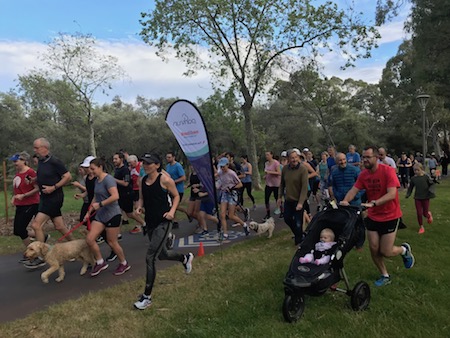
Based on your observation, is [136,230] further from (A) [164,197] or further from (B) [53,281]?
(A) [164,197]

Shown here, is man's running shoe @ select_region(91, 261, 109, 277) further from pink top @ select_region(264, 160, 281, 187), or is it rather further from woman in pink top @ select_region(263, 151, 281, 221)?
pink top @ select_region(264, 160, 281, 187)

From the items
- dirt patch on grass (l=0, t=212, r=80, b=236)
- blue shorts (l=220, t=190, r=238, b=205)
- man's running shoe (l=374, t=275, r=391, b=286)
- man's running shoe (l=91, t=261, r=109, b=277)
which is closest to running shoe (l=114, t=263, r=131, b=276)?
man's running shoe (l=91, t=261, r=109, b=277)

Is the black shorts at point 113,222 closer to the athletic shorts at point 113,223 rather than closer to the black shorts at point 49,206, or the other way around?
the athletic shorts at point 113,223

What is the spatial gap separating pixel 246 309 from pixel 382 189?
2.22 meters

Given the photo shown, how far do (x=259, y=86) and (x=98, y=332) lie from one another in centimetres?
1824

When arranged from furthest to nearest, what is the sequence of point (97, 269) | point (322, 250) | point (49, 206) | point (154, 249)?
point (49, 206), point (97, 269), point (154, 249), point (322, 250)

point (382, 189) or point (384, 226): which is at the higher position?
point (382, 189)

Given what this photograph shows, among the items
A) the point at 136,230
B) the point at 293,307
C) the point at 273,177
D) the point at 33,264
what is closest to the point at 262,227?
the point at 273,177

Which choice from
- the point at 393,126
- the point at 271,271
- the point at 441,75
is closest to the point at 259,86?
the point at 441,75

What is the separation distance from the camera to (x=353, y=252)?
19.9 ft

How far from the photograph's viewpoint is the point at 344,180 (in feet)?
21.6

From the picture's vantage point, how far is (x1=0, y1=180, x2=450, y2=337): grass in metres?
3.67

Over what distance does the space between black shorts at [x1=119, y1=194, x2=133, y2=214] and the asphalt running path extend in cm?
111

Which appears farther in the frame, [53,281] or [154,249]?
[53,281]
